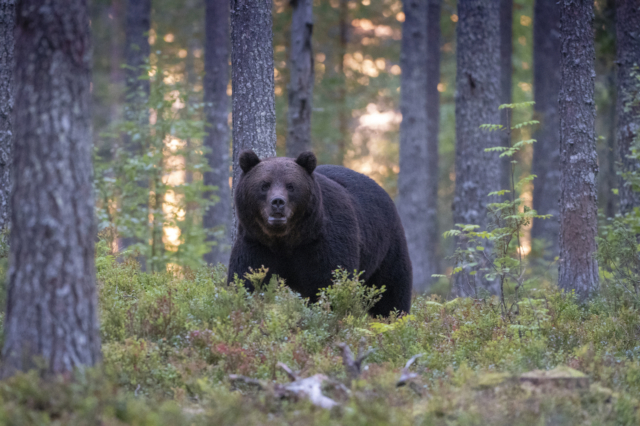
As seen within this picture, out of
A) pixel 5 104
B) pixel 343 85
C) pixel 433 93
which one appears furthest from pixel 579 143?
pixel 343 85

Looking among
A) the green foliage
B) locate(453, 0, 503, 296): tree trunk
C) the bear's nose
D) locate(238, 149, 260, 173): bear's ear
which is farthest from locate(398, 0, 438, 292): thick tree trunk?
the bear's nose

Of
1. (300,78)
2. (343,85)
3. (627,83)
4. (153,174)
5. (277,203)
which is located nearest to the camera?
(277,203)

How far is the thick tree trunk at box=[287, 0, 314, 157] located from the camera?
11.4 meters

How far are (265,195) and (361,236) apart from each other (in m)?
1.67

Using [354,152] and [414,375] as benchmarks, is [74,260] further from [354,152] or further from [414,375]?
[354,152]

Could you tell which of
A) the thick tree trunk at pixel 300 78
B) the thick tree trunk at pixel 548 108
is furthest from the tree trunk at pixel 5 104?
the thick tree trunk at pixel 548 108

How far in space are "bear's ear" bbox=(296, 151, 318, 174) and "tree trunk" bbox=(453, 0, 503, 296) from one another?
5371mm

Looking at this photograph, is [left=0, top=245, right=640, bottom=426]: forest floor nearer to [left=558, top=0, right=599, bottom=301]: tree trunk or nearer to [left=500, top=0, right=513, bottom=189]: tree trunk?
[left=558, top=0, right=599, bottom=301]: tree trunk

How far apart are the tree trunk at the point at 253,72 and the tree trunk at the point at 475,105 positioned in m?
4.85

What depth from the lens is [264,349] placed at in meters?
5.25

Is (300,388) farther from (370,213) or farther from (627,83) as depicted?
(627,83)

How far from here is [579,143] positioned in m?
8.35

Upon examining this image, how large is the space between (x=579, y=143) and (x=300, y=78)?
219 inches

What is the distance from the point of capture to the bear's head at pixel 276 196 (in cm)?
662
